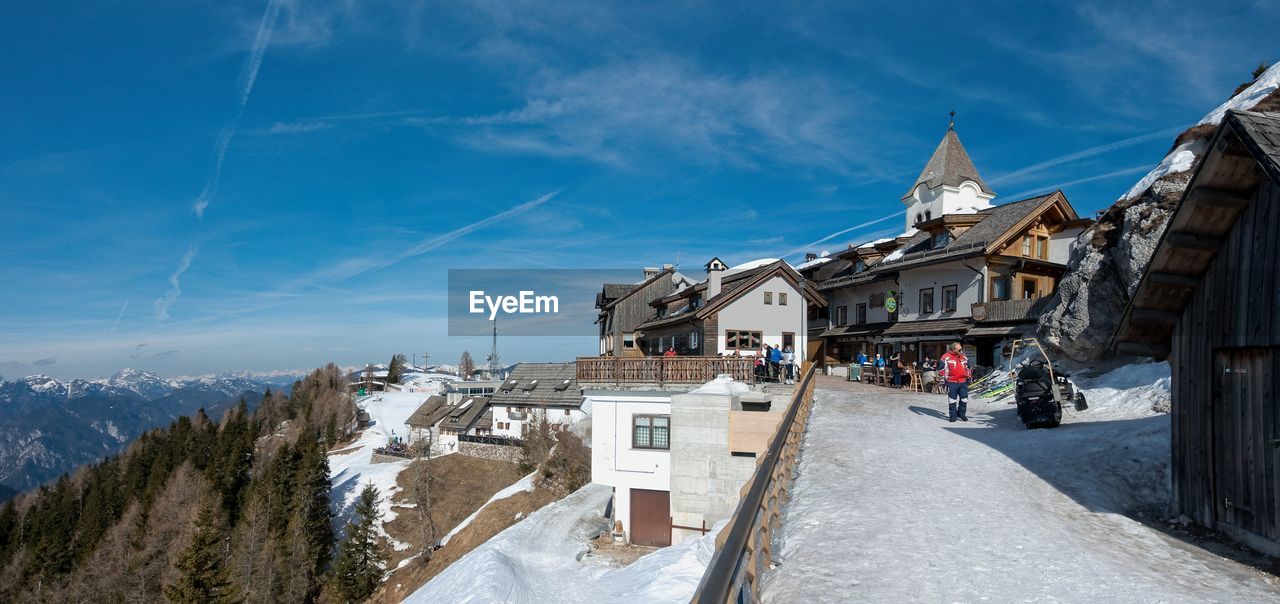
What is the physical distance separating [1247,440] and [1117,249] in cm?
2202

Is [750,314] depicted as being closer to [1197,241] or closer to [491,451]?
[1197,241]

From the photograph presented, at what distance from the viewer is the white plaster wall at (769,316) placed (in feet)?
114

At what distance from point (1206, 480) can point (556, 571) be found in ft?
58.6

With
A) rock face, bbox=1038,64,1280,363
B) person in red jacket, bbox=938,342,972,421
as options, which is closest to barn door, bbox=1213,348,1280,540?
person in red jacket, bbox=938,342,972,421

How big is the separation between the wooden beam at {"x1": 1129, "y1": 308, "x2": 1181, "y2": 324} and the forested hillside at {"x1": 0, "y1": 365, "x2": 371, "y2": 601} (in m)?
31.4

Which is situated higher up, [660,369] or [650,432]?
[660,369]

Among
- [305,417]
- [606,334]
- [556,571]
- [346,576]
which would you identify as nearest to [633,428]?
[556,571]

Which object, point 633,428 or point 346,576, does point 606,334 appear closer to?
point 346,576

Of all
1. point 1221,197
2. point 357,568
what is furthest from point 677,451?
point 357,568

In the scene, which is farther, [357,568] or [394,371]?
[394,371]

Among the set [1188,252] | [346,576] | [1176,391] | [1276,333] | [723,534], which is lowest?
[346,576]

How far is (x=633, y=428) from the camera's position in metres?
23.1

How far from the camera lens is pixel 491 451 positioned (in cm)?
5500

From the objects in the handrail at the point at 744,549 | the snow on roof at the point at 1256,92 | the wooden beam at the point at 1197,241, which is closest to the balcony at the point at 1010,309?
the snow on roof at the point at 1256,92
